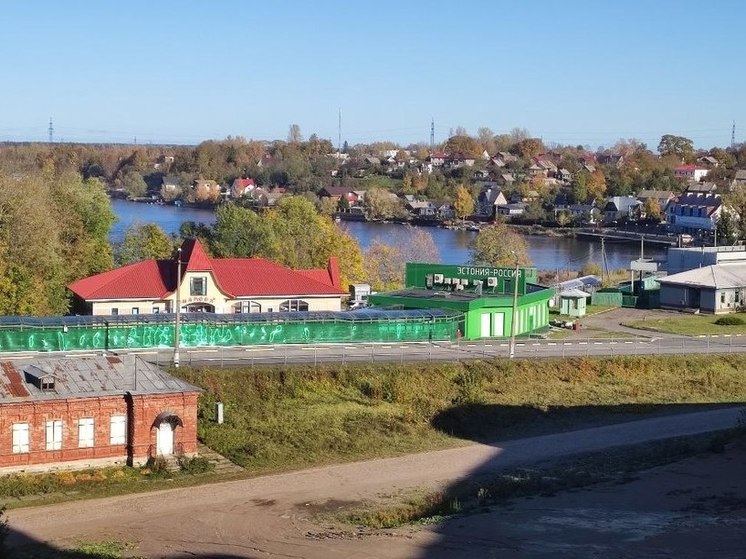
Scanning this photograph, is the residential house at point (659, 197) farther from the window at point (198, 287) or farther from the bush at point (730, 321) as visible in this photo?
the window at point (198, 287)

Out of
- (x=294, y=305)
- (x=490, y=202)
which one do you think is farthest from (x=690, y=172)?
(x=294, y=305)

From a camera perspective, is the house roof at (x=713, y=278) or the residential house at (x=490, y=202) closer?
the house roof at (x=713, y=278)

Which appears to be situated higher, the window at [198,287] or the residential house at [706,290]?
the window at [198,287]

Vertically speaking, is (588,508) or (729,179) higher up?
(729,179)

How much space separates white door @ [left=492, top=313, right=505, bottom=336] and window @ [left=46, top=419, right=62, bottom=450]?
18.3 meters

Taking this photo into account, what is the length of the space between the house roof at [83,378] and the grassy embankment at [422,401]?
2.12 metres

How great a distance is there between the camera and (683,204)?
107000mm

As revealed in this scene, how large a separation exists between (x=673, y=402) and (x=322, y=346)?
1065cm

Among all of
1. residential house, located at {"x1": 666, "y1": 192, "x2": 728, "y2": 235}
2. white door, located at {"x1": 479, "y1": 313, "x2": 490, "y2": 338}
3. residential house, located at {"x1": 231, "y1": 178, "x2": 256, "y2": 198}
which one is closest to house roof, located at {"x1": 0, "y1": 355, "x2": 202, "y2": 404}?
white door, located at {"x1": 479, "y1": 313, "x2": 490, "y2": 338}

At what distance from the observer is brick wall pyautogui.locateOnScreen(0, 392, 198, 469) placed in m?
23.5

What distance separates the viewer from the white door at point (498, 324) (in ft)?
127

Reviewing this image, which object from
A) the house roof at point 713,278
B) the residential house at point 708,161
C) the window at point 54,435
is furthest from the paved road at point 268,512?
the residential house at point 708,161

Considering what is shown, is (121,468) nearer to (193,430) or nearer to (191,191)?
(193,430)

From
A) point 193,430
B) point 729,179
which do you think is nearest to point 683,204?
point 729,179
